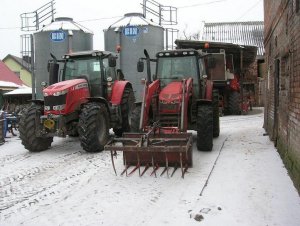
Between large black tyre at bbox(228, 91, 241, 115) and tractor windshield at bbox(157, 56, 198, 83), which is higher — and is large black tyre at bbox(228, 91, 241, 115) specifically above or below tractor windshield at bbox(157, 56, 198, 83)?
below

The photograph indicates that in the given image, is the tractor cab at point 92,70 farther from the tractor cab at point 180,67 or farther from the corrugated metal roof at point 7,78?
the corrugated metal roof at point 7,78

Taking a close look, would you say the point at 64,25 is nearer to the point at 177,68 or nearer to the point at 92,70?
the point at 92,70

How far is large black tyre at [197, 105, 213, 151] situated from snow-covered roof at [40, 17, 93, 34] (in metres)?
9.11

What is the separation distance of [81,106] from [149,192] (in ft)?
12.3

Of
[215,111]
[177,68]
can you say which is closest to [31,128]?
[177,68]

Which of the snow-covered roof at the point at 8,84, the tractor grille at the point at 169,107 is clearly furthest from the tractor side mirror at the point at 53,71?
the snow-covered roof at the point at 8,84

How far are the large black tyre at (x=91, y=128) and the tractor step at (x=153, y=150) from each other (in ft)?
4.68

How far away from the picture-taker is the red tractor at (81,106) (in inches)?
319

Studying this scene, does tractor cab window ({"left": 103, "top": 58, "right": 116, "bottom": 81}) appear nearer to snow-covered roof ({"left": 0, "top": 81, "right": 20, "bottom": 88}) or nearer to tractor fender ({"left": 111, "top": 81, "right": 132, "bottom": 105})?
tractor fender ({"left": 111, "top": 81, "right": 132, "bottom": 105})

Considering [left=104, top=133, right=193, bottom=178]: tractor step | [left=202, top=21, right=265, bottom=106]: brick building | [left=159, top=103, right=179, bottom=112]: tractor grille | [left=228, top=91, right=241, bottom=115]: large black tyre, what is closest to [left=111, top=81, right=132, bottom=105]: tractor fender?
[left=159, top=103, right=179, bottom=112]: tractor grille

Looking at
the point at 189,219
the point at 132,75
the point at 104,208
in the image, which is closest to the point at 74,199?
the point at 104,208

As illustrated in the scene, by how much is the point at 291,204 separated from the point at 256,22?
2070 centimetres

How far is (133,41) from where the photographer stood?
14.5m

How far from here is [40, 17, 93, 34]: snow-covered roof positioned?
15344 millimetres
